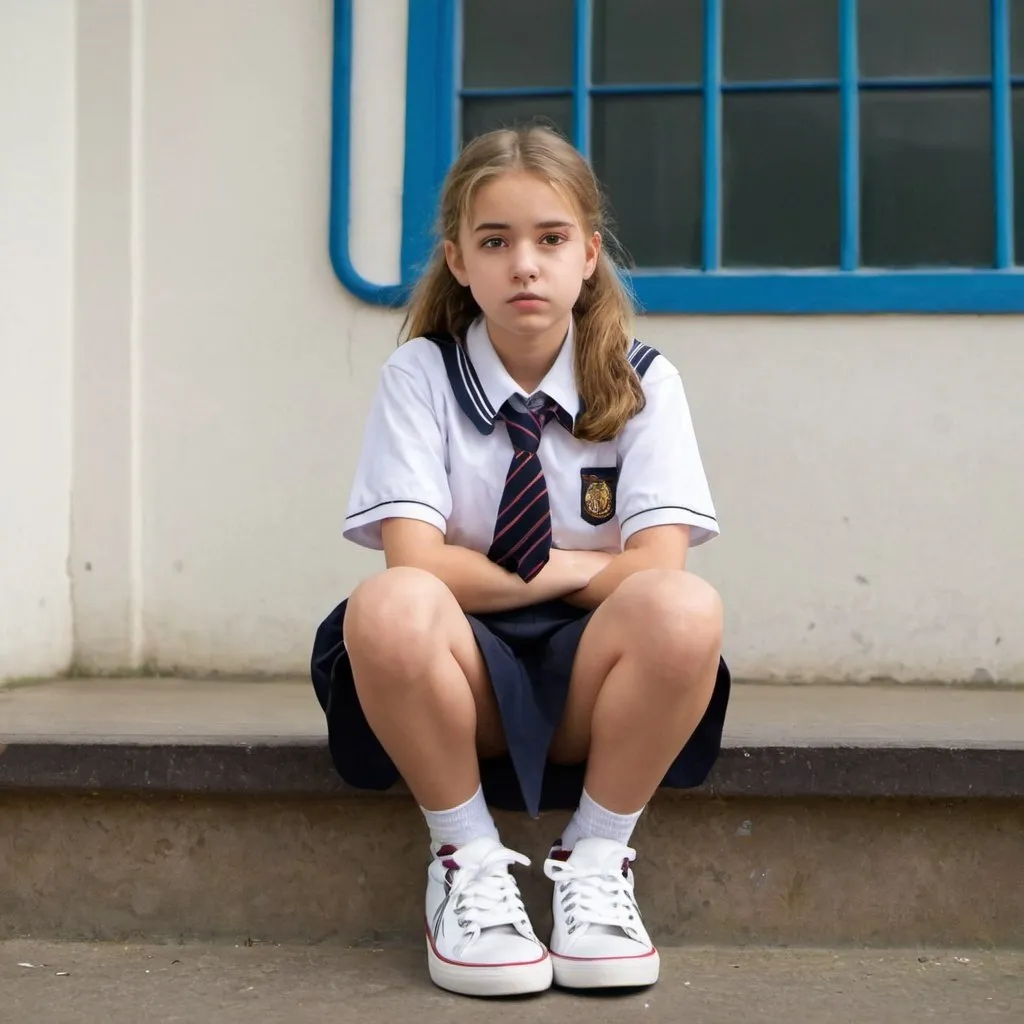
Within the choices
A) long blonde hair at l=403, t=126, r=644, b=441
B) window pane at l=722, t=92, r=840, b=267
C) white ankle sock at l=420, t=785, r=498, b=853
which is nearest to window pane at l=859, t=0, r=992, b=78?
window pane at l=722, t=92, r=840, b=267

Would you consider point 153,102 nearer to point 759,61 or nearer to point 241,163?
point 241,163

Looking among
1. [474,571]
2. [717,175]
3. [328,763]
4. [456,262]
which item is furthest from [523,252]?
[717,175]

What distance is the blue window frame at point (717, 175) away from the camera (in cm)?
269

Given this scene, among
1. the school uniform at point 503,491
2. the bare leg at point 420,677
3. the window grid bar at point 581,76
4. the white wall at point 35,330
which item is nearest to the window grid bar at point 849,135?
the window grid bar at point 581,76

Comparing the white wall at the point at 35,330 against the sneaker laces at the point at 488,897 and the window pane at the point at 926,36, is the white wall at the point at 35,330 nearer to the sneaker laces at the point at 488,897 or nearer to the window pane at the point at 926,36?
the sneaker laces at the point at 488,897

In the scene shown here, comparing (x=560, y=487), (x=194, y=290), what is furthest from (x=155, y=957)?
(x=194, y=290)

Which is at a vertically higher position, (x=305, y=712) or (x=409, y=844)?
(x=305, y=712)

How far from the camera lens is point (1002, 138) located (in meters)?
2.70

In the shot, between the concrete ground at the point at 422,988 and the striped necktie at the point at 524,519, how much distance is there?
0.51 m

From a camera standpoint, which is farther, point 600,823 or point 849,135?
point 849,135

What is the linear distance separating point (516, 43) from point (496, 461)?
1372 millimetres

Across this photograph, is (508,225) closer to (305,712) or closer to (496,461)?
(496,461)

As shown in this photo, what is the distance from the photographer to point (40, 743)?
173 cm

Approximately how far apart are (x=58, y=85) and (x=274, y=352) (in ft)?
2.28
